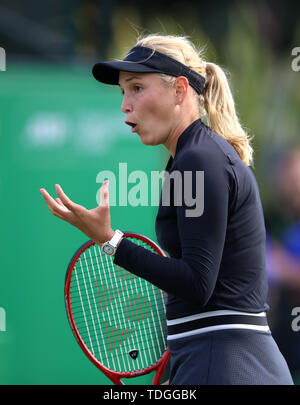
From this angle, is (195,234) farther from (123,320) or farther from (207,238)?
(123,320)

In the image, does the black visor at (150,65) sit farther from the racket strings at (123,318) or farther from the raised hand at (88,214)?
the racket strings at (123,318)

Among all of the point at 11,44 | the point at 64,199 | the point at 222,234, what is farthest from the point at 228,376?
the point at 11,44

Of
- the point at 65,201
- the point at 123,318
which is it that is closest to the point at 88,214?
the point at 65,201

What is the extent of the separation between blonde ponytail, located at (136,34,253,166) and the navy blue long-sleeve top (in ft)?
0.45

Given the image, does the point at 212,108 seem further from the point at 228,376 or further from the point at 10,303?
the point at 10,303

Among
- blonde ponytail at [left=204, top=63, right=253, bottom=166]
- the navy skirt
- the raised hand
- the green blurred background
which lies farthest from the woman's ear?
the green blurred background

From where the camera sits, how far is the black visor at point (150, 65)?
2.11m

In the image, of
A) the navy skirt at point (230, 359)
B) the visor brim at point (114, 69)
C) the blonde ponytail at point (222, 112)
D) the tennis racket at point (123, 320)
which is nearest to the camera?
the navy skirt at point (230, 359)

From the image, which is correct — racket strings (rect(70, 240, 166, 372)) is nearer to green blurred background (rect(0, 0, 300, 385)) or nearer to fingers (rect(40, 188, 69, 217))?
fingers (rect(40, 188, 69, 217))

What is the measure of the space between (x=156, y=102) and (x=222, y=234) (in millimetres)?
449

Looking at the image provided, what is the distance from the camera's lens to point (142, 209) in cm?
455

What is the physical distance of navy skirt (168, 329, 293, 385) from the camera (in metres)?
1.98

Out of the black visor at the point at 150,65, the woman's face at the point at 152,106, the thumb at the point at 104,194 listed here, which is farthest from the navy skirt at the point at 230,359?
the black visor at the point at 150,65

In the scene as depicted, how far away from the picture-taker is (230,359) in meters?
1.97
